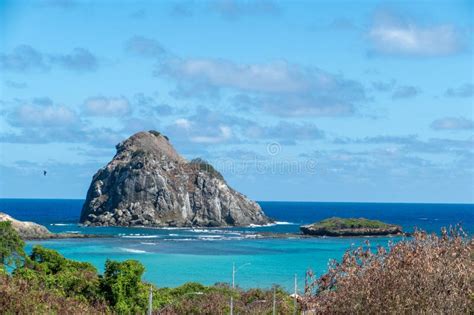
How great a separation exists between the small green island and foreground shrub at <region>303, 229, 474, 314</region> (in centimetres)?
10450

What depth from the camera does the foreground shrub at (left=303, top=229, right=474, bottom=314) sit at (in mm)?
17297

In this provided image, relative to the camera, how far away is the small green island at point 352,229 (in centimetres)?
12325

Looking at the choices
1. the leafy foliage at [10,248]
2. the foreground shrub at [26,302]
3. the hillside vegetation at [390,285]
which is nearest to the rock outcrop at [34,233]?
the leafy foliage at [10,248]

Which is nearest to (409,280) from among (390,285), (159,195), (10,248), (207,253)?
(390,285)

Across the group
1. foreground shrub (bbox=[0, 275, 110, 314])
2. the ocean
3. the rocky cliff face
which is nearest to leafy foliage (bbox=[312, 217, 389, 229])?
the ocean

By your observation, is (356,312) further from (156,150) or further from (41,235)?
(156,150)

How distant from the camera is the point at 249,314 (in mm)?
36156

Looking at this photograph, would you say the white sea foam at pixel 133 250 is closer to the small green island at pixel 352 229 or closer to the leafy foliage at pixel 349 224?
the small green island at pixel 352 229

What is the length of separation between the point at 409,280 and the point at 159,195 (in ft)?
416

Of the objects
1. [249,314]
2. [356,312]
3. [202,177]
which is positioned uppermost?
[202,177]

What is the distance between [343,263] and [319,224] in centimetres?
10830

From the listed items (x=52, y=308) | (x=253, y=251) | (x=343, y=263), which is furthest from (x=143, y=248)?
(x=343, y=263)

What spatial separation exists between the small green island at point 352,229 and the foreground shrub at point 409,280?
105 m

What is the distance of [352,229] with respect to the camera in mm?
125625
